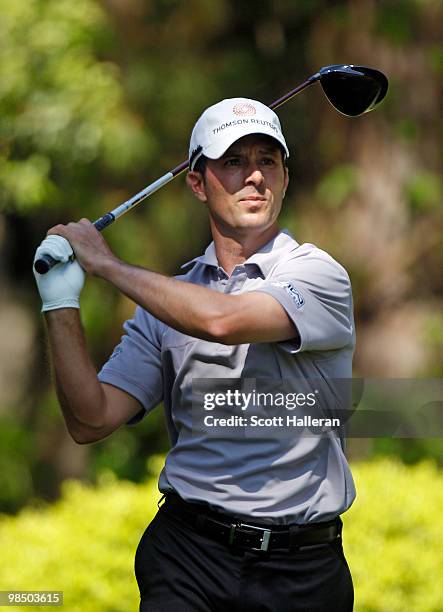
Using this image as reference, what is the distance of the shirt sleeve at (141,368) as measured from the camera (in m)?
3.27

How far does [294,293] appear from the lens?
2939mm

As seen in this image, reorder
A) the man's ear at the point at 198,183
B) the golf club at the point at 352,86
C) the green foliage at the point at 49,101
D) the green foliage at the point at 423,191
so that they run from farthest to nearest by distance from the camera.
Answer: the green foliage at the point at 423,191, the green foliage at the point at 49,101, the golf club at the point at 352,86, the man's ear at the point at 198,183

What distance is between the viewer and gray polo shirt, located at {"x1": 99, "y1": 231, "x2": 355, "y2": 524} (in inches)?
118

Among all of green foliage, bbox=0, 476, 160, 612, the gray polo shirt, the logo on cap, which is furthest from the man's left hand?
green foliage, bbox=0, 476, 160, 612

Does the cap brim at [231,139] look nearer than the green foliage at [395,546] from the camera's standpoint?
Yes

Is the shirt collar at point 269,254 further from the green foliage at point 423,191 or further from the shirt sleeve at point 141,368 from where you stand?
the green foliage at point 423,191

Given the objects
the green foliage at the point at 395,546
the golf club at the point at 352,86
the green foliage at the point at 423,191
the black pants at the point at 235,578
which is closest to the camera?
the black pants at the point at 235,578

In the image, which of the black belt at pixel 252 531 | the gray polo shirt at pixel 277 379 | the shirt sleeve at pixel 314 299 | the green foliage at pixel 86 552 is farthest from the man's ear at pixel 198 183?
the green foliage at pixel 86 552

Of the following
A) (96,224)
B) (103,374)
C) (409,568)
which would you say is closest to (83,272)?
(96,224)

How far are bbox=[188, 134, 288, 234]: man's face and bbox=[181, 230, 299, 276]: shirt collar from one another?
0.05 meters

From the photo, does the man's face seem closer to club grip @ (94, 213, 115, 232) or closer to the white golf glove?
club grip @ (94, 213, 115, 232)

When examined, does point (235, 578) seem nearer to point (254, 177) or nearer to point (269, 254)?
point (269, 254)

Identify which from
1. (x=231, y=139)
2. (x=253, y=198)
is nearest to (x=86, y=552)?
(x=253, y=198)

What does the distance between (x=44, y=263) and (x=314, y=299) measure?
0.66 metres
